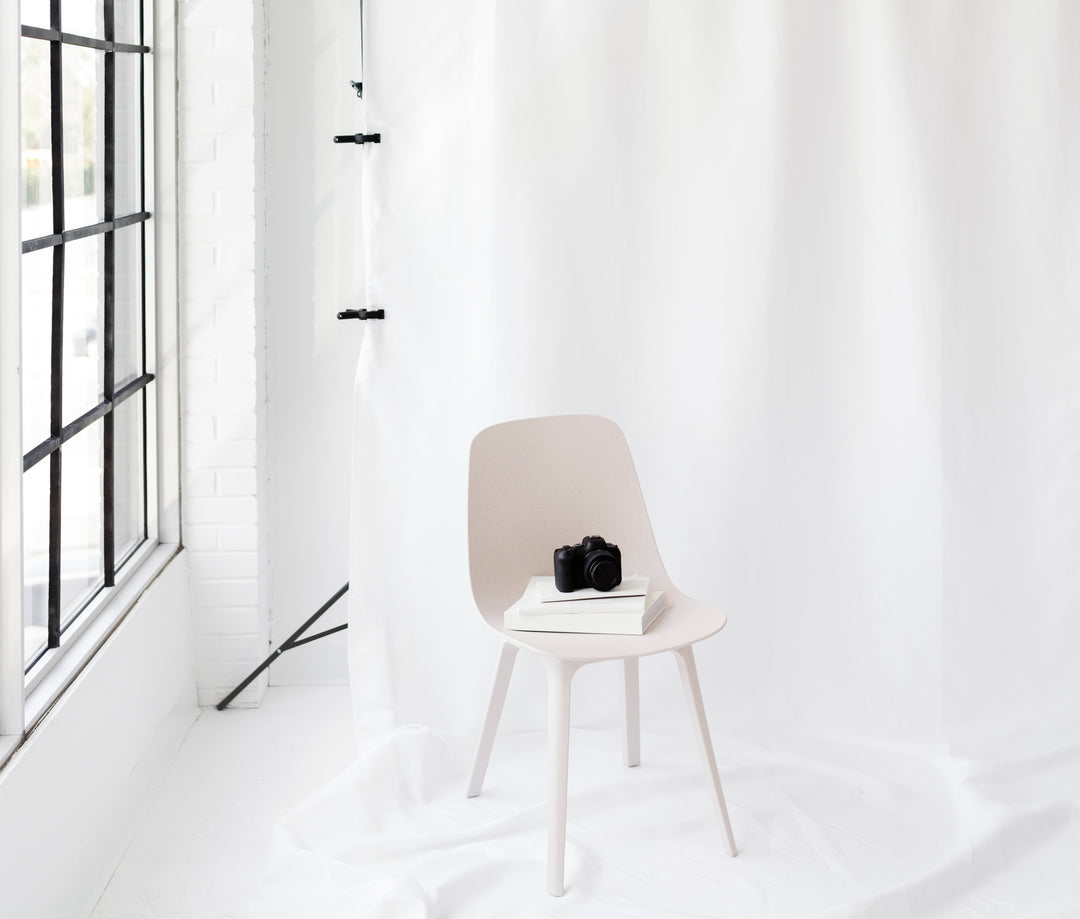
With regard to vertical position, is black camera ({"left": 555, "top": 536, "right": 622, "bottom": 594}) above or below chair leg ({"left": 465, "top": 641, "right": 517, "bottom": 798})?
above

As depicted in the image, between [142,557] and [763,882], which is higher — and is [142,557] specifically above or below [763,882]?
above

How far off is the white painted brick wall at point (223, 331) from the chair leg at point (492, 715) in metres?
0.74

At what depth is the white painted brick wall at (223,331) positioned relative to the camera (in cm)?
252

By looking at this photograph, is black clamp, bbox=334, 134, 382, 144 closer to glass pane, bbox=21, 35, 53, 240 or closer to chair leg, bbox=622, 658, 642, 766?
glass pane, bbox=21, 35, 53, 240

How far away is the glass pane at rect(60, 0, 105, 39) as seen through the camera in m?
1.94

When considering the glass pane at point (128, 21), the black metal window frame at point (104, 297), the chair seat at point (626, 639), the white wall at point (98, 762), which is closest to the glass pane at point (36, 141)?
the black metal window frame at point (104, 297)

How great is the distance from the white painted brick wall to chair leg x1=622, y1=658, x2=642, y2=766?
36.4 inches

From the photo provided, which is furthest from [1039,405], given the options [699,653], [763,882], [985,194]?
[763,882]

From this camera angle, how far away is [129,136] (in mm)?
2404

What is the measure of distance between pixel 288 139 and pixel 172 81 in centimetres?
29

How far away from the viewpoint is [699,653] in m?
2.56

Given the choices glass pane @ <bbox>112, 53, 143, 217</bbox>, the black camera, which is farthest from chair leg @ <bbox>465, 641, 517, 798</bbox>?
glass pane @ <bbox>112, 53, 143, 217</bbox>

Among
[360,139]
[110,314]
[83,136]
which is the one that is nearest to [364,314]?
[360,139]

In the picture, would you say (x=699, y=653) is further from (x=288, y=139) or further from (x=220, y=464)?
(x=288, y=139)
